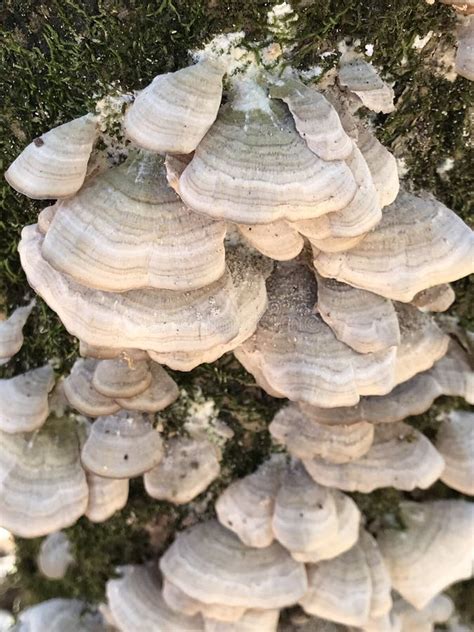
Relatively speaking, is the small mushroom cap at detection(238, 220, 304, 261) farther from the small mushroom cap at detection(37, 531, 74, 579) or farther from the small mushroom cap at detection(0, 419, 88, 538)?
the small mushroom cap at detection(37, 531, 74, 579)

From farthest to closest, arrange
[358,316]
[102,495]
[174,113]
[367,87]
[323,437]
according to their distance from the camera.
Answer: [102,495] < [323,437] < [358,316] < [367,87] < [174,113]

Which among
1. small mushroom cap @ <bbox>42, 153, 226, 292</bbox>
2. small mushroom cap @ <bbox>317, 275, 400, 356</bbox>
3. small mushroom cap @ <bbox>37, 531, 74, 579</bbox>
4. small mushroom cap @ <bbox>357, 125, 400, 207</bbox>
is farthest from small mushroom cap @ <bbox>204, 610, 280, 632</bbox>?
small mushroom cap @ <bbox>357, 125, 400, 207</bbox>

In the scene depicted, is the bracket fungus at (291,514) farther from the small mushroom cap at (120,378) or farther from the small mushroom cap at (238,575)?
the small mushroom cap at (120,378)

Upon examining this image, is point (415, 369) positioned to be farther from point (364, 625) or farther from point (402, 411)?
point (364, 625)

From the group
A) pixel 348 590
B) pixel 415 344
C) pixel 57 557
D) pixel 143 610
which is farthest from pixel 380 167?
pixel 57 557

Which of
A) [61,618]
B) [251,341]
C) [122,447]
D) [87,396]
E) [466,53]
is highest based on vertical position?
[466,53]

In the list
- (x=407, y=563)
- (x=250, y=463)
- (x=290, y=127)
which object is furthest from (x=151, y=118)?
(x=407, y=563)

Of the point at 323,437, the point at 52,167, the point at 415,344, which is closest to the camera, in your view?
the point at 52,167

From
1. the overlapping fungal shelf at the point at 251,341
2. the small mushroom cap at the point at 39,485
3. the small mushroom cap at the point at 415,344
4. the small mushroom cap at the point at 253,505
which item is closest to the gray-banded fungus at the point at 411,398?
the overlapping fungal shelf at the point at 251,341

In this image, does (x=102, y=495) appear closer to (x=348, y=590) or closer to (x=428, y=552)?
(x=348, y=590)
